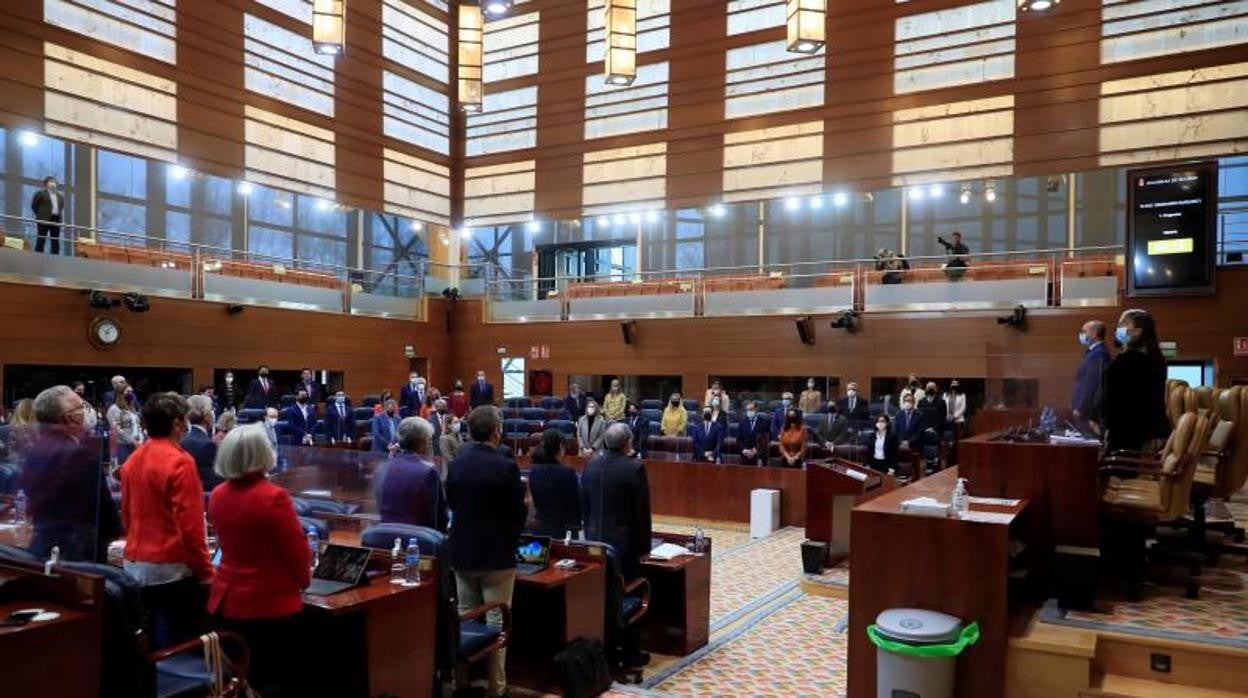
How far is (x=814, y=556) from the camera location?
20.9ft

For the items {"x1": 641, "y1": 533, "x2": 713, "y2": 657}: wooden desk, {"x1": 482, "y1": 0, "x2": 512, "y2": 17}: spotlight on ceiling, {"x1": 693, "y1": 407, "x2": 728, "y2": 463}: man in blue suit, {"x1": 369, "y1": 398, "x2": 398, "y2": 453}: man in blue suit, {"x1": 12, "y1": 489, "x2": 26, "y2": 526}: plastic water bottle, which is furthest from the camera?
{"x1": 693, "y1": 407, "x2": 728, "y2": 463}: man in blue suit

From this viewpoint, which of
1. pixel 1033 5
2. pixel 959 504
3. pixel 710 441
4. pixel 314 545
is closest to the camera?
pixel 959 504

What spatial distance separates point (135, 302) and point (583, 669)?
34.6ft

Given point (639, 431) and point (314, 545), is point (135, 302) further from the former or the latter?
point (314, 545)

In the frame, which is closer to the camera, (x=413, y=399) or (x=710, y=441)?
(x=710, y=441)

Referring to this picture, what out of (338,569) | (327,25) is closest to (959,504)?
(338,569)

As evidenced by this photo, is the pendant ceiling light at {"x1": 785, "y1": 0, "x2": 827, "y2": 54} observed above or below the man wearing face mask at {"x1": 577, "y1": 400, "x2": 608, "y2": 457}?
above

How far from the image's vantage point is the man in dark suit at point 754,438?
1046cm

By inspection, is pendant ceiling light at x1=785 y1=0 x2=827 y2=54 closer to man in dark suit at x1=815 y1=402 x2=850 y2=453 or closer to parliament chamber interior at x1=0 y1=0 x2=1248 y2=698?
parliament chamber interior at x1=0 y1=0 x2=1248 y2=698

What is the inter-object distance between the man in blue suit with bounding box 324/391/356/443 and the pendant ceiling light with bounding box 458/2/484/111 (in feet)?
15.9

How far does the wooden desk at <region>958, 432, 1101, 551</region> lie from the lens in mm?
4043

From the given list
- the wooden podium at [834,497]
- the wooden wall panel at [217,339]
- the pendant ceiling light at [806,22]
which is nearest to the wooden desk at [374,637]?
the wooden podium at [834,497]

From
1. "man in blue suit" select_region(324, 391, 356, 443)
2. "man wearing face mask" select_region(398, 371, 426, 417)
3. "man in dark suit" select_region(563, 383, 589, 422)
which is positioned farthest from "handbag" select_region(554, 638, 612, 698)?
"man in dark suit" select_region(563, 383, 589, 422)

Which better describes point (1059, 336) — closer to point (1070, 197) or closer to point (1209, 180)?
point (1209, 180)
